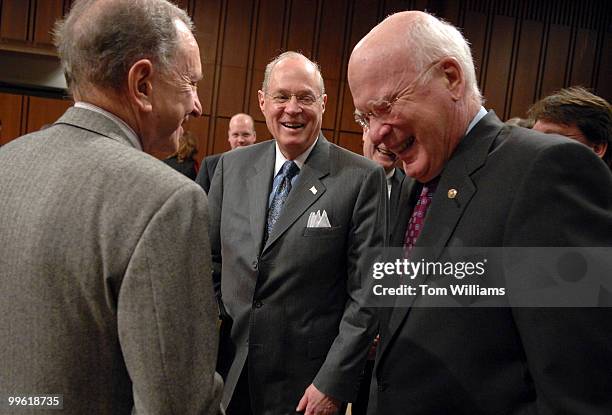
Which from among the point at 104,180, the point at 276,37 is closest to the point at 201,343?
the point at 104,180

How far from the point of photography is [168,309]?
103 cm

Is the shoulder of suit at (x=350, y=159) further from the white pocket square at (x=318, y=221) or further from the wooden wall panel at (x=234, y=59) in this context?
the wooden wall panel at (x=234, y=59)

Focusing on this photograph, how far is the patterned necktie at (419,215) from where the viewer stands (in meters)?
1.59

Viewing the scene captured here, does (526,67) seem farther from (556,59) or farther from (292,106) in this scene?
(292,106)

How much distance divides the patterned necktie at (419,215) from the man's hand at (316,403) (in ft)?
2.64

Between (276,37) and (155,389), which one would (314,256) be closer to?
(155,389)

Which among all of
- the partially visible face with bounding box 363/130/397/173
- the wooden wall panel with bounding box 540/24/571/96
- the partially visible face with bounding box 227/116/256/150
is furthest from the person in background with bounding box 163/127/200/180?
the wooden wall panel with bounding box 540/24/571/96

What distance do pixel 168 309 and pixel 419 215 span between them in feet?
2.64

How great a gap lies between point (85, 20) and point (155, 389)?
70 cm

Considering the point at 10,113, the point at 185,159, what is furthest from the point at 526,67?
the point at 10,113

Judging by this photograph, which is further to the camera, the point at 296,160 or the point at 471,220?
A: the point at 296,160

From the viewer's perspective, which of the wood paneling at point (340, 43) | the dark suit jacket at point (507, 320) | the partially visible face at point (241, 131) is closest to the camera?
the dark suit jacket at point (507, 320)

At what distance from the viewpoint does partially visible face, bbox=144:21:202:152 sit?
1.24 meters

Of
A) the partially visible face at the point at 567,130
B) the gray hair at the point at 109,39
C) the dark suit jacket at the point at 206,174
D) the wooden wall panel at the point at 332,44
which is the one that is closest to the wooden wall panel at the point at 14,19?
the wooden wall panel at the point at 332,44
